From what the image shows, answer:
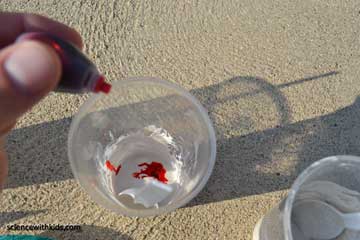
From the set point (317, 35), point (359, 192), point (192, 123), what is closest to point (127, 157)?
point (192, 123)

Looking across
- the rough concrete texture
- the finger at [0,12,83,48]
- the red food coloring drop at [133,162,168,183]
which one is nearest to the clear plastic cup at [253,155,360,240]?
the rough concrete texture

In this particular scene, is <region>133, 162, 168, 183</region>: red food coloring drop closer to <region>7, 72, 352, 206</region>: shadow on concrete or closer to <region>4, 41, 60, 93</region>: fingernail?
<region>7, 72, 352, 206</region>: shadow on concrete

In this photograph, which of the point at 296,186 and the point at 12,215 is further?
the point at 12,215

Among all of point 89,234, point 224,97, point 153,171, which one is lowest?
point 89,234

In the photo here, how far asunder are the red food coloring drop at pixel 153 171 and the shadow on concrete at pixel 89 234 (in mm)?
181

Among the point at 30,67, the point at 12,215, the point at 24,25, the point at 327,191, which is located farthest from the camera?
the point at 12,215

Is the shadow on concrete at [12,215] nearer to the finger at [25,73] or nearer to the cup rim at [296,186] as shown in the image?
the finger at [25,73]

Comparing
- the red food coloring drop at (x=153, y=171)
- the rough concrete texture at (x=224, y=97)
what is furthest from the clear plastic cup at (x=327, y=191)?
the red food coloring drop at (x=153, y=171)

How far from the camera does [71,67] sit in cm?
90

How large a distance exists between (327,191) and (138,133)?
57 cm

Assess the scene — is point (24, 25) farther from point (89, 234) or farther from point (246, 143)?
point (246, 143)

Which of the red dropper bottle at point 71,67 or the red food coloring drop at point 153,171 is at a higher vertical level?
the red dropper bottle at point 71,67

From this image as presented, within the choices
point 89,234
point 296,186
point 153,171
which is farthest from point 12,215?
point 296,186

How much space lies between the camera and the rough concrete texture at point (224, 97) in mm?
1386
